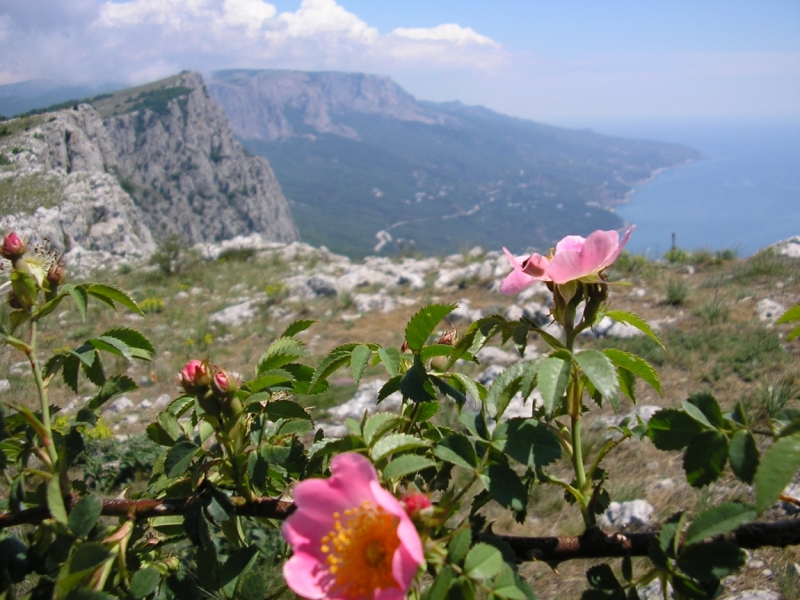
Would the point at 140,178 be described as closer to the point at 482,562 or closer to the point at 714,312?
the point at 714,312

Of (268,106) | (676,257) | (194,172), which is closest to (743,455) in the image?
(676,257)

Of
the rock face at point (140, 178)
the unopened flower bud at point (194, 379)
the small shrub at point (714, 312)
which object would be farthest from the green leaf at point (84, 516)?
the rock face at point (140, 178)

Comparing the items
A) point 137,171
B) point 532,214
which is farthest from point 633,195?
point 137,171

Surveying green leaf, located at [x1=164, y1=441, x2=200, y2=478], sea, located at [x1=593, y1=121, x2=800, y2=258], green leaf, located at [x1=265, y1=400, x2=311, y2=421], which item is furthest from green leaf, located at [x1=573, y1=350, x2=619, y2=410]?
sea, located at [x1=593, y1=121, x2=800, y2=258]

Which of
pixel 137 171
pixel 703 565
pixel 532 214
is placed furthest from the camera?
pixel 532 214

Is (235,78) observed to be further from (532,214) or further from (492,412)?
(492,412)

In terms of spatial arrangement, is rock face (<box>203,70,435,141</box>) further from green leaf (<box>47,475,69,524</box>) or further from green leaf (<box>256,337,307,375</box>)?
green leaf (<box>47,475,69,524</box>)

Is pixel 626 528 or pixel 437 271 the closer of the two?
pixel 626 528
